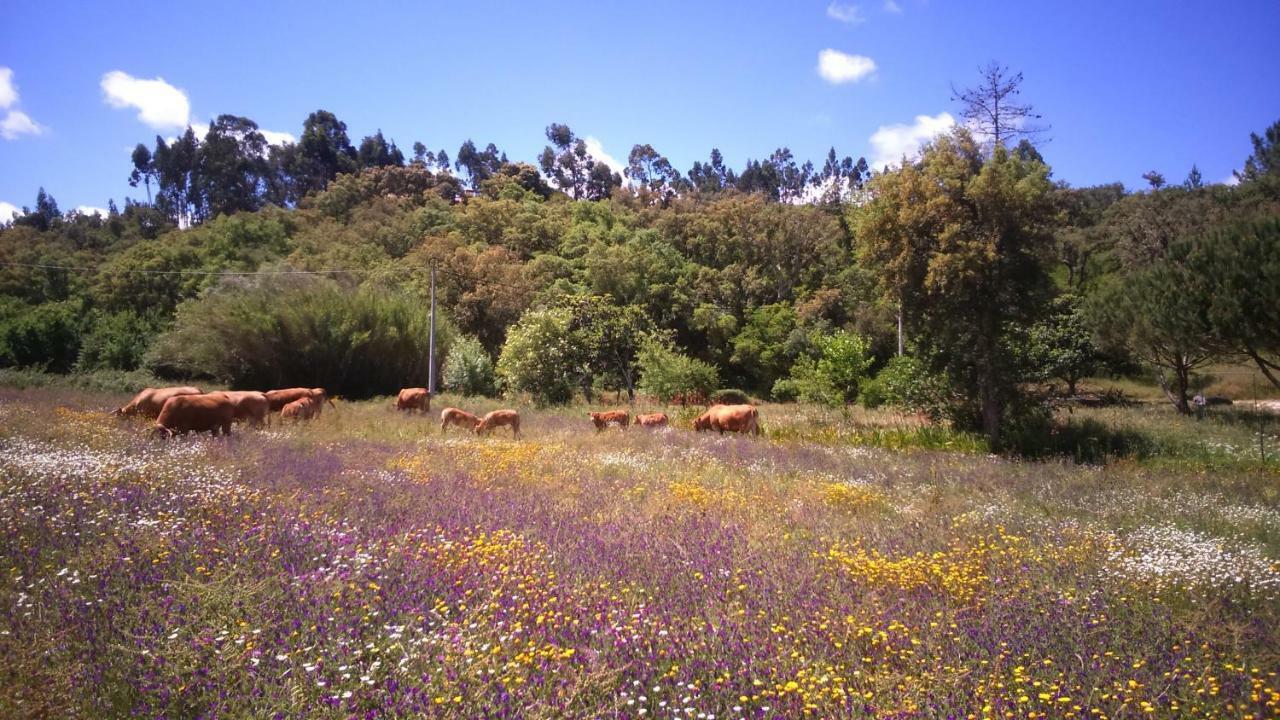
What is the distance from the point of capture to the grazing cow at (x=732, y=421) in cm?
1977

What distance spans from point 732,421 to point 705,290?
33.0m

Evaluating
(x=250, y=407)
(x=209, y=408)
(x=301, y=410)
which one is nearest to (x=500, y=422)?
(x=301, y=410)

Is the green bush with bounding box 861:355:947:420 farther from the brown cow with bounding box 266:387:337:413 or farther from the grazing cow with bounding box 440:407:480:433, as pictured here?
the brown cow with bounding box 266:387:337:413

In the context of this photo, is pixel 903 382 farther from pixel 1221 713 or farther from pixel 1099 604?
pixel 1221 713

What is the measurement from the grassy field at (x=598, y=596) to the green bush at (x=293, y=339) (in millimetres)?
26370

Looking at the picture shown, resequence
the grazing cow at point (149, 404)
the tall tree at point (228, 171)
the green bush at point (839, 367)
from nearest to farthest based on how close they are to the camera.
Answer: the grazing cow at point (149, 404), the green bush at point (839, 367), the tall tree at point (228, 171)

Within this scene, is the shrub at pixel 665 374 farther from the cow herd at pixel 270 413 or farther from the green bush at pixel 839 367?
the cow herd at pixel 270 413

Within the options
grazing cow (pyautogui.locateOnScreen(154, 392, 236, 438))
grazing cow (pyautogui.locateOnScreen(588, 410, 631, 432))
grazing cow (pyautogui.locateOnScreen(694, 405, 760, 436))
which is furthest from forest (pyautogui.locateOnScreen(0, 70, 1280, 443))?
grazing cow (pyautogui.locateOnScreen(154, 392, 236, 438))

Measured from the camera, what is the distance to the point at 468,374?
36.7 meters

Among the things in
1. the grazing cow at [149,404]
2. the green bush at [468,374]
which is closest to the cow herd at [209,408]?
the grazing cow at [149,404]

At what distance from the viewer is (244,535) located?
574 centimetres

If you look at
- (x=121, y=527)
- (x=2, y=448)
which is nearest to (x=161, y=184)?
(x=2, y=448)

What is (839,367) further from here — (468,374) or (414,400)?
(468,374)

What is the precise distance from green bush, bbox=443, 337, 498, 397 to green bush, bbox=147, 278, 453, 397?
9.85ft
